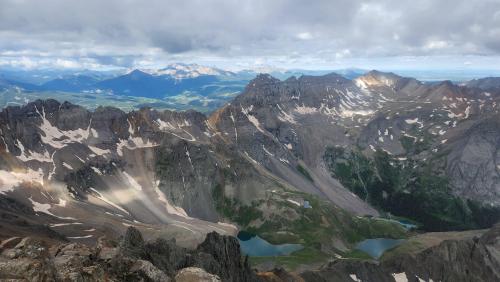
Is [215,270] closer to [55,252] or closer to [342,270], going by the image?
[55,252]

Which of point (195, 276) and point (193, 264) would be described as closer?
point (195, 276)

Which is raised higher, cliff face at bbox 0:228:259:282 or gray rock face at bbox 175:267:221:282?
cliff face at bbox 0:228:259:282

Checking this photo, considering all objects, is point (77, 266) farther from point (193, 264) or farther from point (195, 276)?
point (193, 264)

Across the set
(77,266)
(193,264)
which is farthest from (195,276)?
(193,264)

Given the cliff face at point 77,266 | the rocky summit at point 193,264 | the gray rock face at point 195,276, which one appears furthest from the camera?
the gray rock face at point 195,276

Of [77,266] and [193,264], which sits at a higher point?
[77,266]

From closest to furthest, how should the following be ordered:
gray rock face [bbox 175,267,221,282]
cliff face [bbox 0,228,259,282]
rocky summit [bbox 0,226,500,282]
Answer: cliff face [bbox 0,228,259,282], rocky summit [bbox 0,226,500,282], gray rock face [bbox 175,267,221,282]

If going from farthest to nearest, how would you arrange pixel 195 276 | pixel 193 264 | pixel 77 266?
pixel 193 264, pixel 195 276, pixel 77 266

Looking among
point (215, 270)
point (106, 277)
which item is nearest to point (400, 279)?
point (215, 270)

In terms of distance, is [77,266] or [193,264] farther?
[193,264]

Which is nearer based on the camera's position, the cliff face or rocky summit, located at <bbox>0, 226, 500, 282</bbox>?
the cliff face

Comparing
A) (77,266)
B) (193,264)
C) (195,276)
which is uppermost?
(77,266)

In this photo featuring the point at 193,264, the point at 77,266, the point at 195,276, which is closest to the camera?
the point at 77,266
